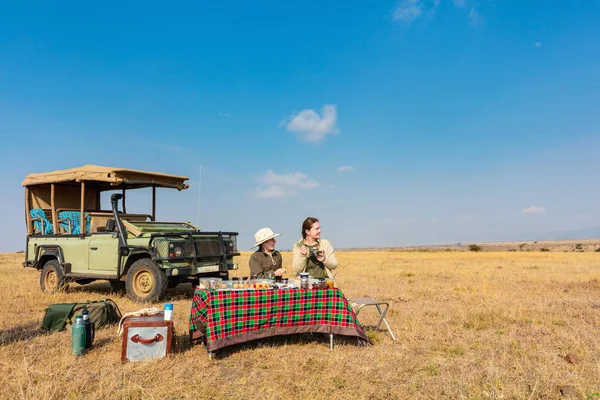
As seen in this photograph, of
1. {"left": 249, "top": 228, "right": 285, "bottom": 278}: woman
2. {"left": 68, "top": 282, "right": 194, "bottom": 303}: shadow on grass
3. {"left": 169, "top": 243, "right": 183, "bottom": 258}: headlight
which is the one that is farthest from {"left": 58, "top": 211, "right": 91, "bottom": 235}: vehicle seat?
{"left": 249, "top": 228, "right": 285, "bottom": 278}: woman

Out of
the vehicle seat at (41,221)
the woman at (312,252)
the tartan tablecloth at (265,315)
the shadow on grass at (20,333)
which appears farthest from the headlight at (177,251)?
the vehicle seat at (41,221)

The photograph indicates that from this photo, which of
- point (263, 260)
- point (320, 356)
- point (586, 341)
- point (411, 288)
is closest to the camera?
point (320, 356)

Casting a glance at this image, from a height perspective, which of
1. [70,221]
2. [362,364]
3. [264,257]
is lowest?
[362,364]

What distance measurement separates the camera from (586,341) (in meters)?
5.98

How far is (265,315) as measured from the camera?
18.0ft

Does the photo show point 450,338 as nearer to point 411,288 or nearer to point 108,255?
point 411,288

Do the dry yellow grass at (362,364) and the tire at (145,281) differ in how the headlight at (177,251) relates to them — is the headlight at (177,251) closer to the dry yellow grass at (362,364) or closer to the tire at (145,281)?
the tire at (145,281)

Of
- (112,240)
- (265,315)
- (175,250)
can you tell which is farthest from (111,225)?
(265,315)

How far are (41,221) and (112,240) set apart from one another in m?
3.14

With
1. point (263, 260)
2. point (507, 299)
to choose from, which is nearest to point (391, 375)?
point (263, 260)

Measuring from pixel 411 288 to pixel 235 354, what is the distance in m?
7.37

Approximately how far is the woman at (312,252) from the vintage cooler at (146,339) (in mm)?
1926

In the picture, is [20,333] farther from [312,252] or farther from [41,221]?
[41,221]

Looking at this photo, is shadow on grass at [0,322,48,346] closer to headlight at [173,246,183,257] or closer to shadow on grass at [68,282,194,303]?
headlight at [173,246,183,257]
